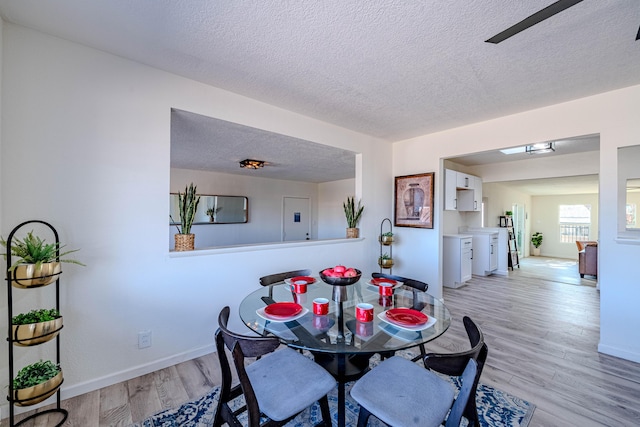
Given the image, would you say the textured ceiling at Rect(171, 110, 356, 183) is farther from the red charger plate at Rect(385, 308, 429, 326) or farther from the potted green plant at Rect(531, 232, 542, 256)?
the potted green plant at Rect(531, 232, 542, 256)

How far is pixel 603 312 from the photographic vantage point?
249 cm

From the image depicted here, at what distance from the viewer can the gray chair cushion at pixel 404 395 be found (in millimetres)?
1107

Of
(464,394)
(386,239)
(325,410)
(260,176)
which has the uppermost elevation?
(260,176)

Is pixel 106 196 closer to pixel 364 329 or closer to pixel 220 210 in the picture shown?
pixel 364 329

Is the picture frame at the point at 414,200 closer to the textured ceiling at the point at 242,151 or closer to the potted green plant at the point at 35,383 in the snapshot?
the textured ceiling at the point at 242,151

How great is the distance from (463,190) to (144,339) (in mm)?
5850

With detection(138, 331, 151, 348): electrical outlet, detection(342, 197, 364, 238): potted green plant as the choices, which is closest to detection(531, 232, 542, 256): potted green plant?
detection(342, 197, 364, 238): potted green plant

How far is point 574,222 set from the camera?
28.2 ft

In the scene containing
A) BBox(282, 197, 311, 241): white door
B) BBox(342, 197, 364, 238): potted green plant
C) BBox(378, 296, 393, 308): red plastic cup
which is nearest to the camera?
BBox(378, 296, 393, 308): red plastic cup

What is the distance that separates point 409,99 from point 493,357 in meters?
2.52

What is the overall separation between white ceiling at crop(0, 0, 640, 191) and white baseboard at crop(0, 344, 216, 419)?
2353mm

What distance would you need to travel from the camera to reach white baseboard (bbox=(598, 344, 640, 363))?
2.32 m

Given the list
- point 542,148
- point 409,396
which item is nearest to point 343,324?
point 409,396

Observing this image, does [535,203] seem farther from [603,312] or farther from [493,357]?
[493,357]
